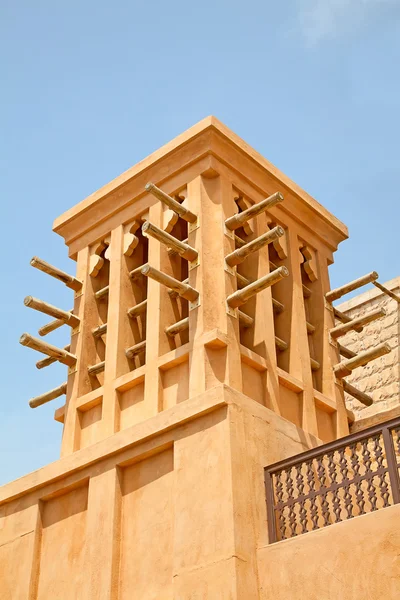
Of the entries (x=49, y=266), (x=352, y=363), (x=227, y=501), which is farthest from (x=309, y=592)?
(x=49, y=266)

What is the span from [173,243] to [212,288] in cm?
58

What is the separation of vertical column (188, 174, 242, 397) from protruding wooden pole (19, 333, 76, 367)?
175cm

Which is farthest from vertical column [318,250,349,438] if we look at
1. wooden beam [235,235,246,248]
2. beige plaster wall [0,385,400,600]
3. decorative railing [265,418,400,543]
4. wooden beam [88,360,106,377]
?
wooden beam [88,360,106,377]

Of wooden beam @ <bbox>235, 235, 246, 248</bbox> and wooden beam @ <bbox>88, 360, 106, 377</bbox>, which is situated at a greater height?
wooden beam @ <bbox>235, 235, 246, 248</bbox>

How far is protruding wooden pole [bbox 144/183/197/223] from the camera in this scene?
9.16 metres

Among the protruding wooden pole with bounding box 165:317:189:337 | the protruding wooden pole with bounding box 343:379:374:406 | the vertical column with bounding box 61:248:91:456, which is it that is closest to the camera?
the protruding wooden pole with bounding box 165:317:189:337

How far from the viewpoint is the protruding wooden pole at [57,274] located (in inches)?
401

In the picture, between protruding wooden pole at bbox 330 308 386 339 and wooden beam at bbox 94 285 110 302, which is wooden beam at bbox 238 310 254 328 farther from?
wooden beam at bbox 94 285 110 302

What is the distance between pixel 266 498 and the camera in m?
7.73

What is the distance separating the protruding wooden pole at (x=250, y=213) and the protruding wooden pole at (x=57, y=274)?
2.08 metres

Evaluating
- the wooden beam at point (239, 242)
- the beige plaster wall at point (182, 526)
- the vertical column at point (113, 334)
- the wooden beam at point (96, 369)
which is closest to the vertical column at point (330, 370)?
the beige plaster wall at point (182, 526)

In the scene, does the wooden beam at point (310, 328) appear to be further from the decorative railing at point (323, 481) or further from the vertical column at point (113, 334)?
the decorative railing at point (323, 481)

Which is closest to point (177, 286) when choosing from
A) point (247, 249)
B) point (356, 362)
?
point (247, 249)

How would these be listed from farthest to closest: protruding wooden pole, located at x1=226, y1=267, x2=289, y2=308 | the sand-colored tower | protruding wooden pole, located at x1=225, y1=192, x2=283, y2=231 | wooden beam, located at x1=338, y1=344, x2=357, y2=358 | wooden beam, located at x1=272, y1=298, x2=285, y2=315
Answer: wooden beam, located at x1=338, y1=344, x2=357, y2=358 < wooden beam, located at x1=272, y1=298, x2=285, y2=315 < protruding wooden pole, located at x1=225, y1=192, x2=283, y2=231 < protruding wooden pole, located at x1=226, y1=267, x2=289, y2=308 < the sand-colored tower
